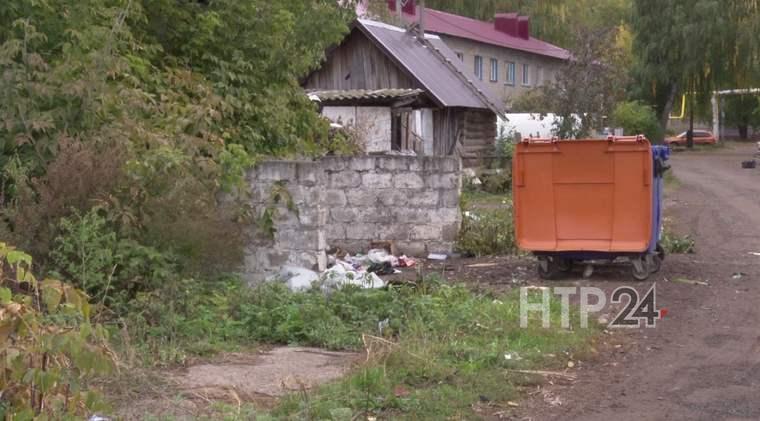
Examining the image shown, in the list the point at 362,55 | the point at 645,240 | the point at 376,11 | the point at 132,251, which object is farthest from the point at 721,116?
the point at 132,251

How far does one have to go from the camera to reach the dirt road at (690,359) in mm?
7160

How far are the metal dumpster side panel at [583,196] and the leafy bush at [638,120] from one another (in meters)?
31.4

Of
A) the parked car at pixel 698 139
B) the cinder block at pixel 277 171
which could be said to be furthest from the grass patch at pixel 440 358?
the parked car at pixel 698 139

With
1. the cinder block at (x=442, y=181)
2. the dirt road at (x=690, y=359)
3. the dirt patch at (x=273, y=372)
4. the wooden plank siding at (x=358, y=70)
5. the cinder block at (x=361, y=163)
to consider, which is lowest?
the dirt road at (x=690, y=359)

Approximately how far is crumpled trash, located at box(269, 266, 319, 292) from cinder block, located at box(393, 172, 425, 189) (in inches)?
125

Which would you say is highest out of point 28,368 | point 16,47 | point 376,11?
point 376,11

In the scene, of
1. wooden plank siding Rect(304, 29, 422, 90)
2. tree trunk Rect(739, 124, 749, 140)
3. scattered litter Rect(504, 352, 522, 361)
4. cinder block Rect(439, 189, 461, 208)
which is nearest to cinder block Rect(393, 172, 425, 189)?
cinder block Rect(439, 189, 461, 208)

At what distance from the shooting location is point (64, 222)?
9180mm

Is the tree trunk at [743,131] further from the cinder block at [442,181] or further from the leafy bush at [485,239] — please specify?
the cinder block at [442,181]

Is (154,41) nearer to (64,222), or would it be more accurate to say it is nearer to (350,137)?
(64,222)

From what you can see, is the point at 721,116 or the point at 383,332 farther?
the point at 721,116

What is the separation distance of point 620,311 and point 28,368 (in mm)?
6576

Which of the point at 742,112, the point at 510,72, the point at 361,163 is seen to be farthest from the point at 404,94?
the point at 742,112

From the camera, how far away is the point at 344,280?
10914 mm
